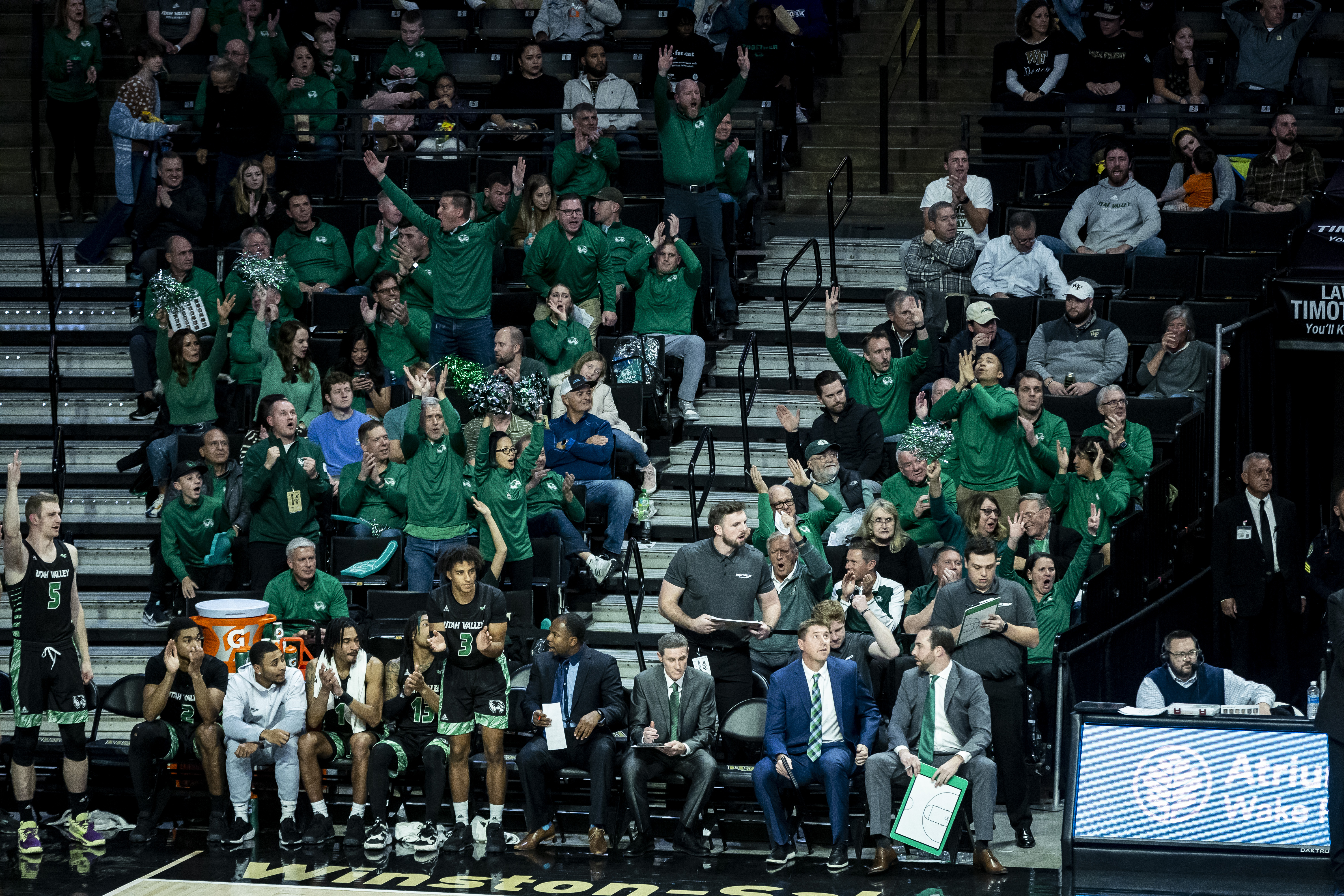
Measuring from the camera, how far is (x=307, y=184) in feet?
54.6

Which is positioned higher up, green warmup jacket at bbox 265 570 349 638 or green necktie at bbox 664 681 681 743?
green warmup jacket at bbox 265 570 349 638

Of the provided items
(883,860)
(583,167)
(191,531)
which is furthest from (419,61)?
(883,860)

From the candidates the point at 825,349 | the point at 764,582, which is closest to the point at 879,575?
the point at 764,582

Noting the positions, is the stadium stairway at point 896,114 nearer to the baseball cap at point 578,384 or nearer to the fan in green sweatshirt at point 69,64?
the baseball cap at point 578,384

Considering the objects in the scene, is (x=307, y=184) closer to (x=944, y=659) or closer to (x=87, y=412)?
(x=87, y=412)

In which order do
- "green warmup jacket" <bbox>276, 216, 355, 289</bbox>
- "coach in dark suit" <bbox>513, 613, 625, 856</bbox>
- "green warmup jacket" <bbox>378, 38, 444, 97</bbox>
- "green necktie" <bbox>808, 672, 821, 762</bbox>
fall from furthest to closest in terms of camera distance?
"green warmup jacket" <bbox>378, 38, 444, 97</bbox>, "green warmup jacket" <bbox>276, 216, 355, 289</bbox>, "coach in dark suit" <bbox>513, 613, 625, 856</bbox>, "green necktie" <bbox>808, 672, 821, 762</bbox>

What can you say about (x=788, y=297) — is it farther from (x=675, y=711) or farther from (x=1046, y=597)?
(x=675, y=711)

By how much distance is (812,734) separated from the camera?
33.6 feet

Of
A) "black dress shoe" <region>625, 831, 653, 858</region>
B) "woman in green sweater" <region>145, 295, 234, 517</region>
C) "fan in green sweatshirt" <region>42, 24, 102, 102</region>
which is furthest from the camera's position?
"fan in green sweatshirt" <region>42, 24, 102, 102</region>

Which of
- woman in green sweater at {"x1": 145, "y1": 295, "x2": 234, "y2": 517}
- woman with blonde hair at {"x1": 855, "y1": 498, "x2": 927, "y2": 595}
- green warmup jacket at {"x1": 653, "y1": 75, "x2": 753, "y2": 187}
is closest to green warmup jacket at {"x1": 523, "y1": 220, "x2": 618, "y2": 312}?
green warmup jacket at {"x1": 653, "y1": 75, "x2": 753, "y2": 187}

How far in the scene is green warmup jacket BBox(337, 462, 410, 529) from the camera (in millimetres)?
12508

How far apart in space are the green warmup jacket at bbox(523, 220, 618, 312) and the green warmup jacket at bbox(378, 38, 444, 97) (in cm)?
401

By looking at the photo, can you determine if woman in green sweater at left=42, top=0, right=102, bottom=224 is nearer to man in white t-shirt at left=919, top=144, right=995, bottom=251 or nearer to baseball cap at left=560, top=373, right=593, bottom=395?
baseball cap at left=560, top=373, right=593, bottom=395

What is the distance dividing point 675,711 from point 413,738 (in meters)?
1.67
